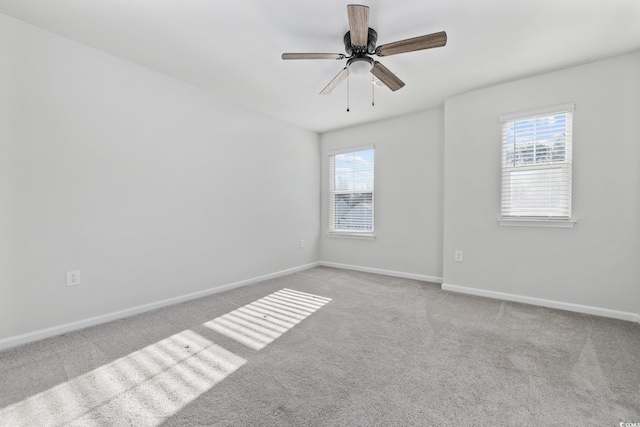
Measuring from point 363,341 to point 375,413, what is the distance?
30.4 inches

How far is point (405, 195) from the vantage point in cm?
418

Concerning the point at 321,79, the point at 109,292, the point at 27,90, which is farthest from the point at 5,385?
the point at 321,79

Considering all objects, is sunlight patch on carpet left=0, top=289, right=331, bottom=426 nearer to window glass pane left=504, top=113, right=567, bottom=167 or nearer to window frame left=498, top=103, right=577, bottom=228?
window frame left=498, top=103, right=577, bottom=228

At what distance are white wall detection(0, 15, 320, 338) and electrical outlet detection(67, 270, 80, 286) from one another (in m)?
0.04

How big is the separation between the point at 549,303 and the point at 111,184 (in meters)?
4.65

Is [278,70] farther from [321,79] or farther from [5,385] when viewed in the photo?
[5,385]

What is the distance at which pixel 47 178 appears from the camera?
7.23 feet

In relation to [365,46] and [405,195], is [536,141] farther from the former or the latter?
[365,46]

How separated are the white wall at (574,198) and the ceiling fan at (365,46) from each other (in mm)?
1609

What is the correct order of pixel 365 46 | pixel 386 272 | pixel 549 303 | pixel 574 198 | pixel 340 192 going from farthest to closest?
pixel 340 192
pixel 386 272
pixel 549 303
pixel 574 198
pixel 365 46

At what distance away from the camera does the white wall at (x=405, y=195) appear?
3904 millimetres

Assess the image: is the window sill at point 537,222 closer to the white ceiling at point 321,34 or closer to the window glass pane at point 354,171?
the white ceiling at point 321,34

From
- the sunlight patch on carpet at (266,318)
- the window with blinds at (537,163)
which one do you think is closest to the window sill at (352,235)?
the sunlight patch on carpet at (266,318)

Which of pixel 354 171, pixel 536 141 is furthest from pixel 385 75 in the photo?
pixel 354 171
